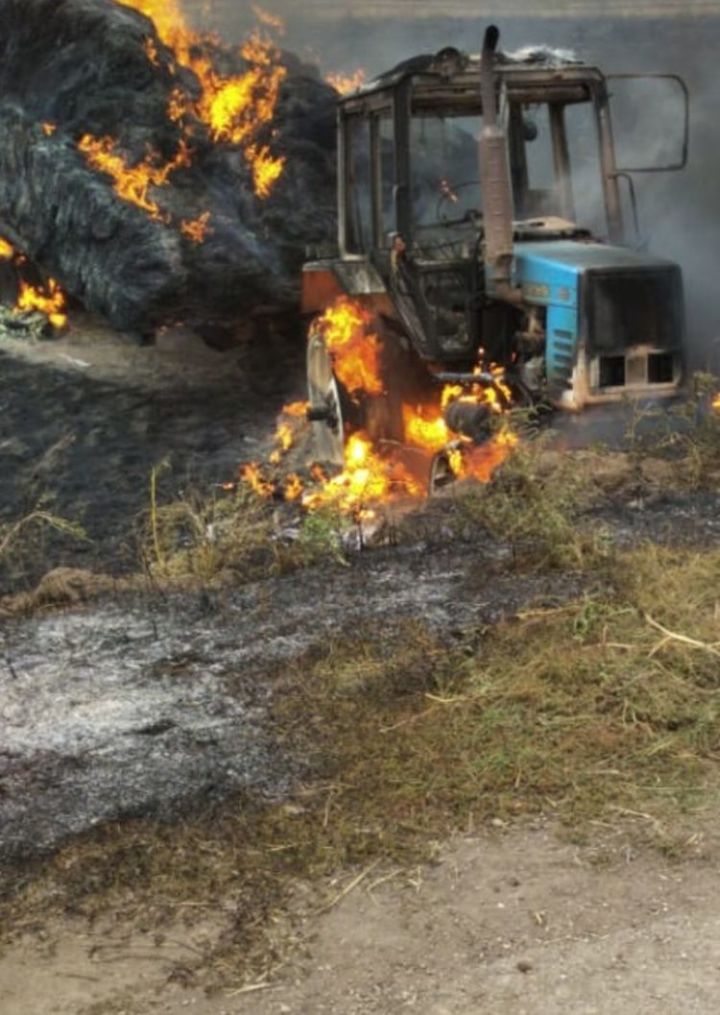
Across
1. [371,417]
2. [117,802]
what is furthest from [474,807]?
[371,417]

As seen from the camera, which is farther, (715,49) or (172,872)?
(715,49)

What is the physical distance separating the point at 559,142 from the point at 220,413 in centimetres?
510

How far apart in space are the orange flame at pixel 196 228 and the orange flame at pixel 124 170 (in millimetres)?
233

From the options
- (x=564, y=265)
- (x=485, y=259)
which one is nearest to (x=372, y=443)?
(x=485, y=259)

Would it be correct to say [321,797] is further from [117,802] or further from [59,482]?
[59,482]

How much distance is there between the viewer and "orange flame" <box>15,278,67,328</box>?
1514cm

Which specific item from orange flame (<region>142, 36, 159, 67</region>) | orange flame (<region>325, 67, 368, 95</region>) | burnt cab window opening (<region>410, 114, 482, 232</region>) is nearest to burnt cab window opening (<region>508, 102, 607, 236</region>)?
burnt cab window opening (<region>410, 114, 482, 232</region>)

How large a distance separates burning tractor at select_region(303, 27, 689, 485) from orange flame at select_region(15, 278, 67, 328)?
658 cm

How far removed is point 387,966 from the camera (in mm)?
2861

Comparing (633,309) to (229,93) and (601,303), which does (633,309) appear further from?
(229,93)

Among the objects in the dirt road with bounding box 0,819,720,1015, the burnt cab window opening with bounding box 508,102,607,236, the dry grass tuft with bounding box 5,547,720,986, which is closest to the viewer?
the dirt road with bounding box 0,819,720,1015

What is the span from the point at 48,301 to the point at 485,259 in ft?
28.6

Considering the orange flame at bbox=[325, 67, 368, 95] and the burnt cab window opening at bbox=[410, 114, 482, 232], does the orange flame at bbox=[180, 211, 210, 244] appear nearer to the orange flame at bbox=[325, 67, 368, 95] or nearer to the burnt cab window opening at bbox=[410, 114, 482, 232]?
the burnt cab window opening at bbox=[410, 114, 482, 232]

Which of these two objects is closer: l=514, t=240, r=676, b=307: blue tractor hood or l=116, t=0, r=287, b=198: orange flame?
l=514, t=240, r=676, b=307: blue tractor hood
